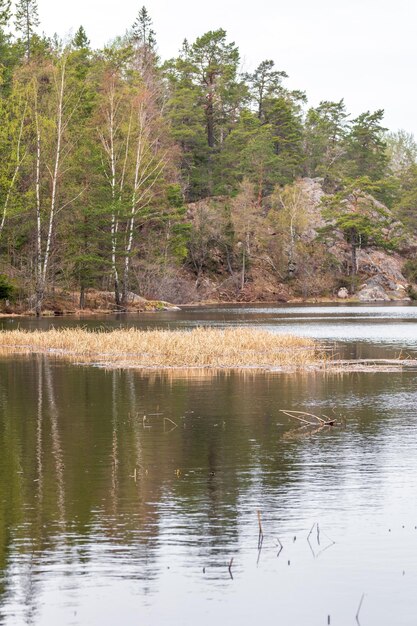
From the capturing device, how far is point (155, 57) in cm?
12619

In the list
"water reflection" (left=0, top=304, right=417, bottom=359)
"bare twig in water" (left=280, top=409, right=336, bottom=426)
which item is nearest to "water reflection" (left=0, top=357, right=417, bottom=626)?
"bare twig in water" (left=280, top=409, right=336, bottom=426)

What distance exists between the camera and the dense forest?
80500mm

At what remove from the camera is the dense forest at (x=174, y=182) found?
264 ft

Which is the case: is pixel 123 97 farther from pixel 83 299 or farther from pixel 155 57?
pixel 155 57

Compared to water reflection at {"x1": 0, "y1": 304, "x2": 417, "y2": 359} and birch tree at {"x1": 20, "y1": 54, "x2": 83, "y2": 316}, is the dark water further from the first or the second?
birch tree at {"x1": 20, "y1": 54, "x2": 83, "y2": 316}

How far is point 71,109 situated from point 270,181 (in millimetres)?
56232

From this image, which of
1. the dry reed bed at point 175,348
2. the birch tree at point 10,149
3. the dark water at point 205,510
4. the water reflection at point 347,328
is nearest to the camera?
the dark water at point 205,510

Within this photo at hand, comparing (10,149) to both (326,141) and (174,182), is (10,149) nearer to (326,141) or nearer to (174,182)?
(174,182)

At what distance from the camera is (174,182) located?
119 meters

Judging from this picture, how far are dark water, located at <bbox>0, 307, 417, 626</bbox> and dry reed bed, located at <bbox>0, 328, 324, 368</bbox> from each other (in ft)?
32.5

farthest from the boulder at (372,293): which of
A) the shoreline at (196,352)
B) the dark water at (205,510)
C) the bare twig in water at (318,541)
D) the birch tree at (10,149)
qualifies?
the bare twig in water at (318,541)

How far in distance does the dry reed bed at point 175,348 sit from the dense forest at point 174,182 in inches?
1184

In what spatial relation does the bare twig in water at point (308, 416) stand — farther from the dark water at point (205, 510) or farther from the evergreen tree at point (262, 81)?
the evergreen tree at point (262, 81)

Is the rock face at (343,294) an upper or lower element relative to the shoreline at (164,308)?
upper
